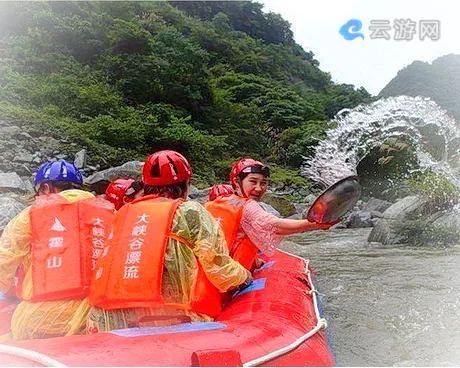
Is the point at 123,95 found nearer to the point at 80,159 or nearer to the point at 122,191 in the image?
the point at 80,159

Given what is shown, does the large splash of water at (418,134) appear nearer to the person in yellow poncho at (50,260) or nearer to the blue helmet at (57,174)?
the blue helmet at (57,174)

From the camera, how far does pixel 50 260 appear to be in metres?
2.16

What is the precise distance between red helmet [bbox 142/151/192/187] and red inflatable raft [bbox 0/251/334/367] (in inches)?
24.7

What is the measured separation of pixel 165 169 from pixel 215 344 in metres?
0.84

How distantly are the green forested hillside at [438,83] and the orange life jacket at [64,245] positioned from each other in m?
13.7

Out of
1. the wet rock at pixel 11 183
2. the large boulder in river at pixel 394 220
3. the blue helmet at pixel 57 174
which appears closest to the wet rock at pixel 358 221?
the large boulder in river at pixel 394 220

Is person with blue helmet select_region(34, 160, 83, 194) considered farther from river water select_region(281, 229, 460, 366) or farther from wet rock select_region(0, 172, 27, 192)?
wet rock select_region(0, 172, 27, 192)

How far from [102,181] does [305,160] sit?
11215mm

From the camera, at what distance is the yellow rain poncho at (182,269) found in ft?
6.36

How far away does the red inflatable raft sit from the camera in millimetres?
1310

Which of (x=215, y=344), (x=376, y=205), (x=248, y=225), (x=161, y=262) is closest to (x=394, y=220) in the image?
(x=376, y=205)

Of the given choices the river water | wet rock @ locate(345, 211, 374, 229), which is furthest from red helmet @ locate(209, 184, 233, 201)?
wet rock @ locate(345, 211, 374, 229)

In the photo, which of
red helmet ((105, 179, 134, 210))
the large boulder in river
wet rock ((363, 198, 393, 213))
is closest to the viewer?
red helmet ((105, 179, 134, 210))

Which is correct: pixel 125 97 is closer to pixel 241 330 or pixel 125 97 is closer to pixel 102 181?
pixel 102 181
